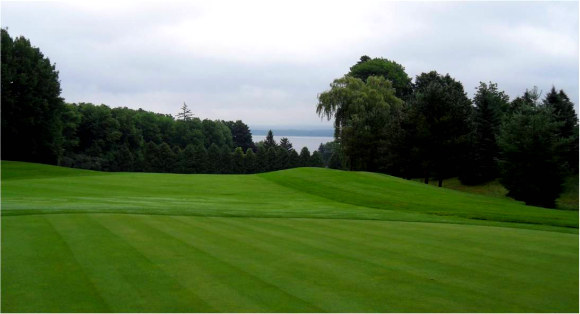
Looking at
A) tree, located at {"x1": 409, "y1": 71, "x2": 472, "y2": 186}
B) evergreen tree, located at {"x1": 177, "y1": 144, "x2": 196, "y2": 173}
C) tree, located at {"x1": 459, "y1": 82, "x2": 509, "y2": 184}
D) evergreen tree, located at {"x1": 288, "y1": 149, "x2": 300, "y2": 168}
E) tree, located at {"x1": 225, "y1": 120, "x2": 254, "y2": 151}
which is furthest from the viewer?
tree, located at {"x1": 225, "y1": 120, "x2": 254, "y2": 151}

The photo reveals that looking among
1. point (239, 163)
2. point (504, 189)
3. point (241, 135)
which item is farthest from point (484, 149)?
point (241, 135)

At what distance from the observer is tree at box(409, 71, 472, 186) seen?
37906mm

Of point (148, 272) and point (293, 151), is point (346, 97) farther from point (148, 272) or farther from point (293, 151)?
point (148, 272)

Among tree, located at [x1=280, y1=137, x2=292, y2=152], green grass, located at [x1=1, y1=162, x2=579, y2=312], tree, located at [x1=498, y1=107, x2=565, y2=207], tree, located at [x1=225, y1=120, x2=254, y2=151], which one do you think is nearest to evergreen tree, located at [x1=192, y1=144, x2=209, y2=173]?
tree, located at [x1=280, y1=137, x2=292, y2=152]

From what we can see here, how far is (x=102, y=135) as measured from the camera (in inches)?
3078

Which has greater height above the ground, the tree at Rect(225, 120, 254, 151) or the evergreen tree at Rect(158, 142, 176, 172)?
the tree at Rect(225, 120, 254, 151)

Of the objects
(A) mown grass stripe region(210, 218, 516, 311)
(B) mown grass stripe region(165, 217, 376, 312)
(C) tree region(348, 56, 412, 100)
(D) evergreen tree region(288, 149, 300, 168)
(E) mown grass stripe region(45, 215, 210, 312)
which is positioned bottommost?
(E) mown grass stripe region(45, 215, 210, 312)

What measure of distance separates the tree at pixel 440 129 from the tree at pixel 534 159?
23.0 feet

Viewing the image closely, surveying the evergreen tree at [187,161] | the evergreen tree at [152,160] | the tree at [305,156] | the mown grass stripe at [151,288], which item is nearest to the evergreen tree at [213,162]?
the evergreen tree at [187,161]

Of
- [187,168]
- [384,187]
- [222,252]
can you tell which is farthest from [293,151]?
[222,252]

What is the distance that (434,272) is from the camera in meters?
6.54

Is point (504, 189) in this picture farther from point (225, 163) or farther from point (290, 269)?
point (225, 163)

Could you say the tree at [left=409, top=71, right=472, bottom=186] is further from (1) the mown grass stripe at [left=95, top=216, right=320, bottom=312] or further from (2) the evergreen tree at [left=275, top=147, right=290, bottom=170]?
Answer: (2) the evergreen tree at [left=275, top=147, right=290, bottom=170]

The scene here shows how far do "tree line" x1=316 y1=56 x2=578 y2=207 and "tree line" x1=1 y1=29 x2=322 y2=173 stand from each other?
87.4ft
